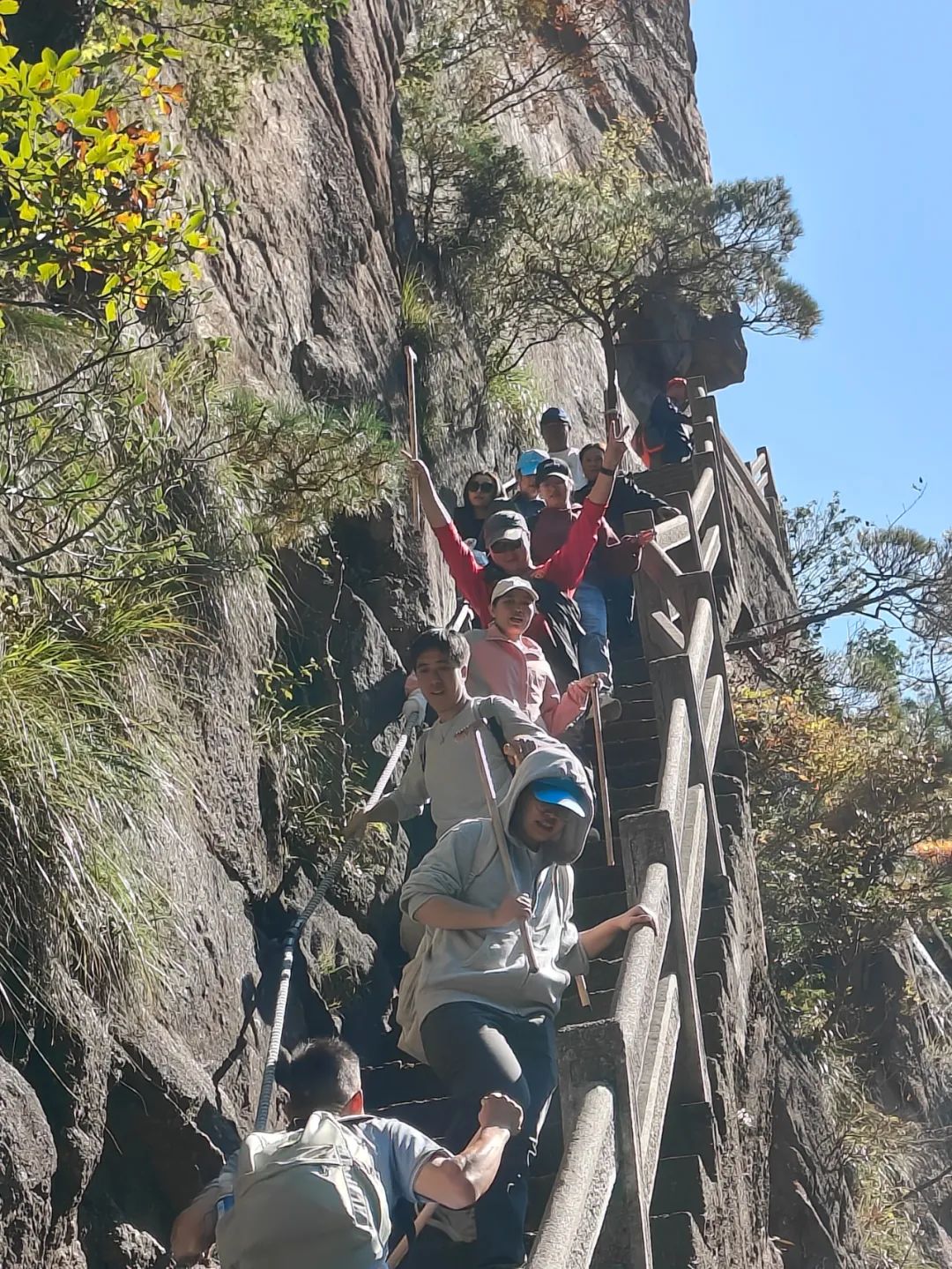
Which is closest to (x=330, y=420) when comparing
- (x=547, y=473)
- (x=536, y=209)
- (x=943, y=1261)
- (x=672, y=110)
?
(x=547, y=473)

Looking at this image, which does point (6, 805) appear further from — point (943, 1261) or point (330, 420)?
point (943, 1261)

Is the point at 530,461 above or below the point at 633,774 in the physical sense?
above

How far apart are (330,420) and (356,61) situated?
5.03 m

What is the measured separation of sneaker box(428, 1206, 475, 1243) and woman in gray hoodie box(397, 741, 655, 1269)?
0.73 ft

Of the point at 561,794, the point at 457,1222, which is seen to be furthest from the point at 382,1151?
the point at 561,794

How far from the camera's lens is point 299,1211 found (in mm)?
3246

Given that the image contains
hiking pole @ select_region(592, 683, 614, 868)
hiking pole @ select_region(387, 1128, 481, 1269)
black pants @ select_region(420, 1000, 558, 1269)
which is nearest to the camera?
hiking pole @ select_region(387, 1128, 481, 1269)

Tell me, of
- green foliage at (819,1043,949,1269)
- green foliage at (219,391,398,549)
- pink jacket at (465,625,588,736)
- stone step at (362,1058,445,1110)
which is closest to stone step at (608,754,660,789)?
pink jacket at (465,625,588,736)

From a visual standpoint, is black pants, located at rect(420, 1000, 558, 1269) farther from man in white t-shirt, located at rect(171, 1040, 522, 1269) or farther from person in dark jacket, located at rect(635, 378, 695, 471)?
person in dark jacket, located at rect(635, 378, 695, 471)

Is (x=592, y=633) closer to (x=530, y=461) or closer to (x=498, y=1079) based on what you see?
(x=530, y=461)

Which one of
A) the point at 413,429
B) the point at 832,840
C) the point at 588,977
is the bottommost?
the point at 588,977

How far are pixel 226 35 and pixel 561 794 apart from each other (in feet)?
16.4

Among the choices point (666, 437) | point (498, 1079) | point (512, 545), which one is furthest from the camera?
point (666, 437)

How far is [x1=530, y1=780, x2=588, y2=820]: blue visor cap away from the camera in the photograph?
15.7 feet
